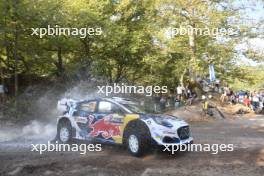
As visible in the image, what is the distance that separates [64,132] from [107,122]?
2.28 meters

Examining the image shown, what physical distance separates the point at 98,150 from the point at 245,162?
14.9 feet

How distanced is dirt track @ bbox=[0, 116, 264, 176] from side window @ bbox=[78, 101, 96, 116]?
1.31 metres

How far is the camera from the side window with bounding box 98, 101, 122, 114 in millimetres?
11494

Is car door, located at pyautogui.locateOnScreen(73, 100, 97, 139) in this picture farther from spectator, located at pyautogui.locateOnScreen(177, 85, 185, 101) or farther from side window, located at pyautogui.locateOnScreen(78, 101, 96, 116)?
spectator, located at pyautogui.locateOnScreen(177, 85, 185, 101)

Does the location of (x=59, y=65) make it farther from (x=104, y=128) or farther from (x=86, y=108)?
(x=104, y=128)

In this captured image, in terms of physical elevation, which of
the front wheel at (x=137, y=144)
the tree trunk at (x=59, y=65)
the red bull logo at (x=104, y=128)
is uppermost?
the tree trunk at (x=59, y=65)

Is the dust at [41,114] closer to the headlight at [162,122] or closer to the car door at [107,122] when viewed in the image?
the car door at [107,122]

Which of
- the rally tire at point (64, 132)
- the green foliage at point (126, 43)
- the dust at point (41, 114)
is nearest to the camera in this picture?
the rally tire at point (64, 132)

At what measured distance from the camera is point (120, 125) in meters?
11.2

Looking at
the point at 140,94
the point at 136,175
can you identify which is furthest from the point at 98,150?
the point at 140,94

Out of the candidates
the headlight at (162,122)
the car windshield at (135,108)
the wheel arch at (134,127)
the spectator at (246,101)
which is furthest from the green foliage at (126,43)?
the headlight at (162,122)

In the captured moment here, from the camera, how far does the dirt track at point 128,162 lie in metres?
8.94

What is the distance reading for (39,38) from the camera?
24.6 metres

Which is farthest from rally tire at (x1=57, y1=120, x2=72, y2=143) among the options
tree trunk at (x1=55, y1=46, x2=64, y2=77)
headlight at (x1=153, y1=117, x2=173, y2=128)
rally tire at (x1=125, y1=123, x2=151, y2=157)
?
tree trunk at (x1=55, y1=46, x2=64, y2=77)
